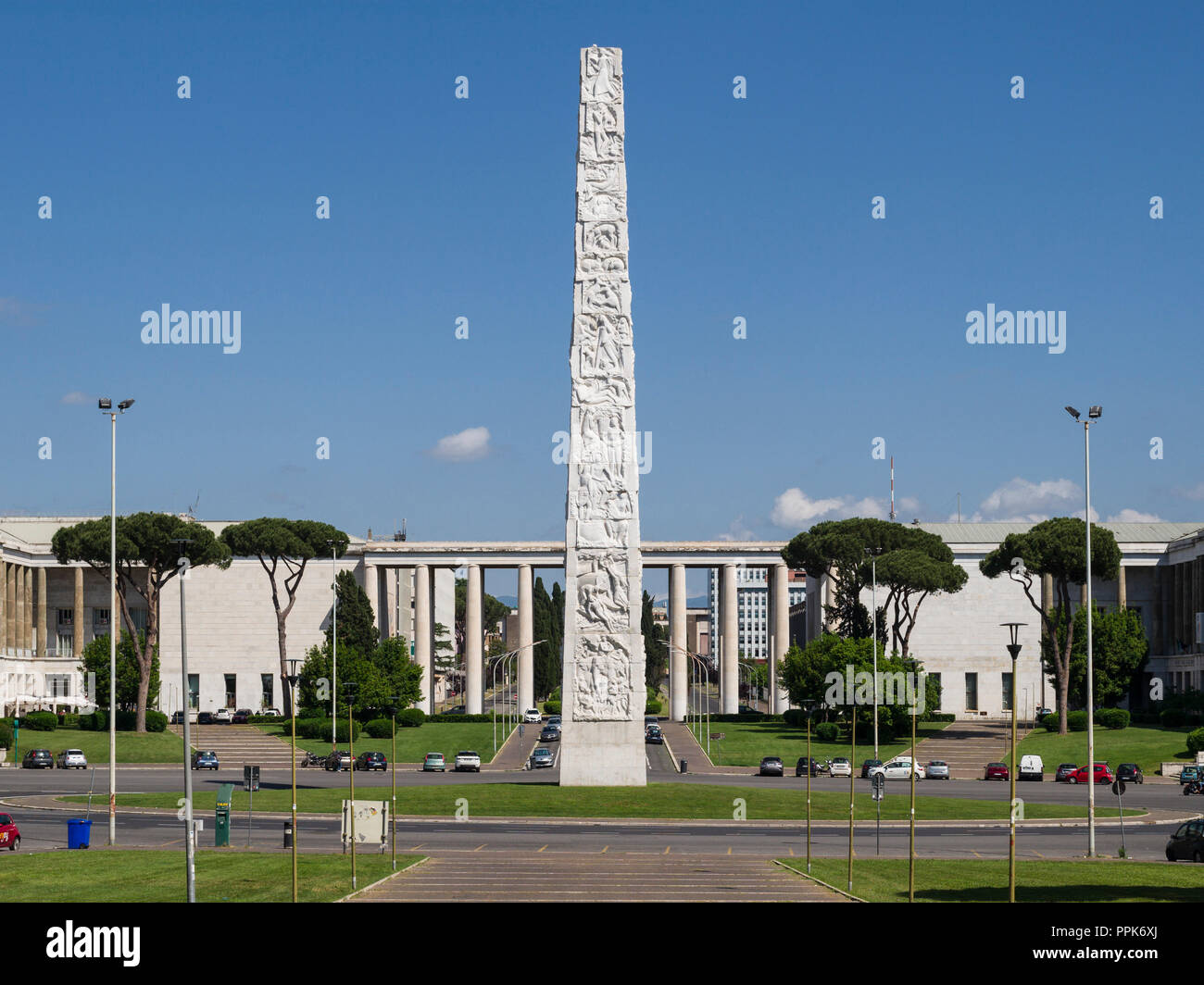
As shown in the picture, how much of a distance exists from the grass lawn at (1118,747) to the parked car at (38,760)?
62.9 m

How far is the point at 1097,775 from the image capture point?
84562 millimetres

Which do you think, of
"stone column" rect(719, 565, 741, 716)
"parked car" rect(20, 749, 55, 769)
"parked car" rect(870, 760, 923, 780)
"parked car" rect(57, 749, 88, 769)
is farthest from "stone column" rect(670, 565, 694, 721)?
"parked car" rect(20, 749, 55, 769)

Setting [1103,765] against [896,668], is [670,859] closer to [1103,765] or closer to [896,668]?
[1103,765]

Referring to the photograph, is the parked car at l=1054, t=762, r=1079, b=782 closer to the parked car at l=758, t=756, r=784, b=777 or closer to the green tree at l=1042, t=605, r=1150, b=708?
the parked car at l=758, t=756, r=784, b=777

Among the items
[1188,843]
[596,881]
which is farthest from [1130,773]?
[596,881]

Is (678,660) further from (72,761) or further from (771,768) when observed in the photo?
(72,761)

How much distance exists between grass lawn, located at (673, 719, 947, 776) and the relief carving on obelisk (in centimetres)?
2923

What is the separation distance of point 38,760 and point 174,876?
60.9 metres

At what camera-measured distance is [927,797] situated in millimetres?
72500

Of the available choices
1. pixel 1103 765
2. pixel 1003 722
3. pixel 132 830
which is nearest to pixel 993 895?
pixel 132 830

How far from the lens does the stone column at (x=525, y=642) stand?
145 metres

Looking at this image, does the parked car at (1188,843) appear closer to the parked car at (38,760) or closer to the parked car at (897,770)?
the parked car at (897,770)

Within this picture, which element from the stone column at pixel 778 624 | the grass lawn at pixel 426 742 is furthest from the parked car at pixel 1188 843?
the stone column at pixel 778 624
